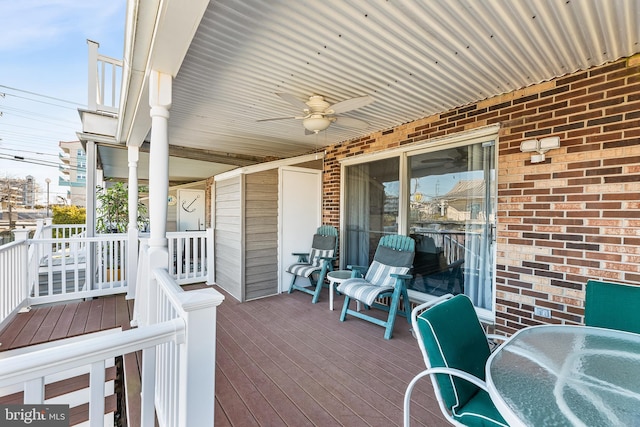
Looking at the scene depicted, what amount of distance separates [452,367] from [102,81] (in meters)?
5.76

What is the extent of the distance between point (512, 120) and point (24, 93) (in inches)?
675

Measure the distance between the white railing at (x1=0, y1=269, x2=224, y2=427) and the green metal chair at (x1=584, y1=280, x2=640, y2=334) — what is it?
2.43m

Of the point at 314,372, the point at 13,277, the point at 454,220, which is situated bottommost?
the point at 314,372

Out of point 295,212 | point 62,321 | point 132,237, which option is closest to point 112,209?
point 132,237

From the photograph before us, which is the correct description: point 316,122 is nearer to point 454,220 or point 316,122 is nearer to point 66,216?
point 454,220

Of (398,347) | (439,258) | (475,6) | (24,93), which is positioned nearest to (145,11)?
(475,6)

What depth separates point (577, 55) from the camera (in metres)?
2.21

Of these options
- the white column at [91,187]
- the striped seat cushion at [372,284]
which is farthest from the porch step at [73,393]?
the striped seat cushion at [372,284]

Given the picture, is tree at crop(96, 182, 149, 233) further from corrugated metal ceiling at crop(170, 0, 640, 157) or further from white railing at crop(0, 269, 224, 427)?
white railing at crop(0, 269, 224, 427)

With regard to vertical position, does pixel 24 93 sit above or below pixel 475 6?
above

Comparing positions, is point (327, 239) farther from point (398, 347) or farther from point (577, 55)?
point (577, 55)

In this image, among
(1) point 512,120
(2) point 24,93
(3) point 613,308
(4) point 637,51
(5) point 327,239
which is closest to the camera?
(3) point 613,308

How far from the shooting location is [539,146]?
261 centimetres

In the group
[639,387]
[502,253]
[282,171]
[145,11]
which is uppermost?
[145,11]
